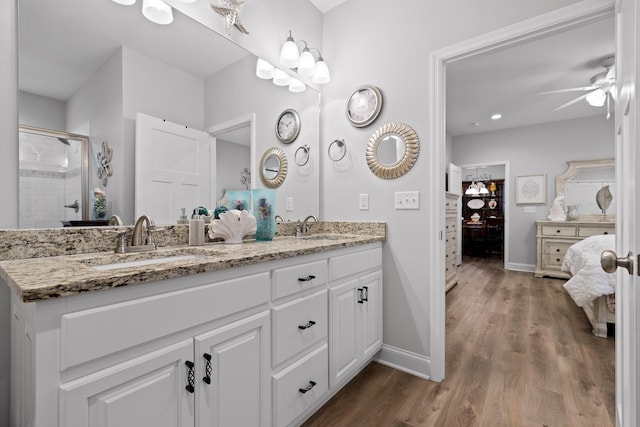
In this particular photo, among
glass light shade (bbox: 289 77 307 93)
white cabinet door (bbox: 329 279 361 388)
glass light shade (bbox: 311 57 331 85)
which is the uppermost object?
glass light shade (bbox: 311 57 331 85)

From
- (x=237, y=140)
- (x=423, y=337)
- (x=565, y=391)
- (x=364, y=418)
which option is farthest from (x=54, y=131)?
(x=565, y=391)

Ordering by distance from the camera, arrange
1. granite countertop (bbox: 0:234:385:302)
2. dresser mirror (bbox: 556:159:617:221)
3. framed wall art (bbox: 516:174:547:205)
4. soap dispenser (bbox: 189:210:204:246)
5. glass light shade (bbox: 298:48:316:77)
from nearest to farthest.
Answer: granite countertop (bbox: 0:234:385:302)
soap dispenser (bbox: 189:210:204:246)
glass light shade (bbox: 298:48:316:77)
dresser mirror (bbox: 556:159:617:221)
framed wall art (bbox: 516:174:547:205)

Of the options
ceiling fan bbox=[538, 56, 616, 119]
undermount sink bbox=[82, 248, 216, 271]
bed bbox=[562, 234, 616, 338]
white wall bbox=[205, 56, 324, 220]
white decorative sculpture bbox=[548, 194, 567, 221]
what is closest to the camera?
undermount sink bbox=[82, 248, 216, 271]

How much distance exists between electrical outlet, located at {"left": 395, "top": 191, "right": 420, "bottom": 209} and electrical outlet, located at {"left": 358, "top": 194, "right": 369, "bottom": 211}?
0.23 metres

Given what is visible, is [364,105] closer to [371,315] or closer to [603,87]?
[371,315]

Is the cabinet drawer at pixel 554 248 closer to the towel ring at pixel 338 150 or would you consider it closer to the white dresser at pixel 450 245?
the white dresser at pixel 450 245

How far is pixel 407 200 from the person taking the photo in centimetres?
201

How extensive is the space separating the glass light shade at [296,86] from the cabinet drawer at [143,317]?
5.27ft

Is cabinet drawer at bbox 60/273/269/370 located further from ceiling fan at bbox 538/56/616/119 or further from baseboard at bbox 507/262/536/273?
baseboard at bbox 507/262/536/273

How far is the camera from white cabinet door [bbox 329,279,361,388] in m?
1.60

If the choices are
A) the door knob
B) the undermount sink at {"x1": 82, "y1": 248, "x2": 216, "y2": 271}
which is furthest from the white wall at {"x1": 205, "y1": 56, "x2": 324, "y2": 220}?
the door knob

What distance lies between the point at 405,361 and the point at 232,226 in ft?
4.70

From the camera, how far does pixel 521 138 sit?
5.59 meters

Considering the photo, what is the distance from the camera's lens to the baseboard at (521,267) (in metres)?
5.43
